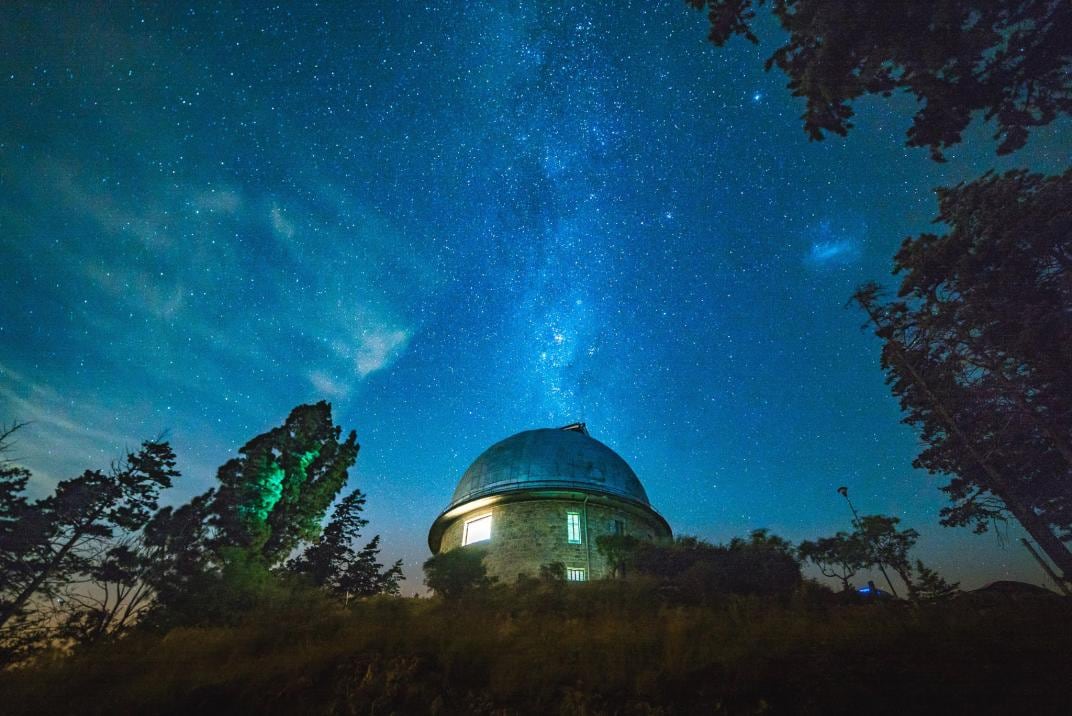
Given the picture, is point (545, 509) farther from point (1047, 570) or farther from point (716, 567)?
point (1047, 570)

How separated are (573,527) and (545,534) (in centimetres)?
161

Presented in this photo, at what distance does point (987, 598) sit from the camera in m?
12.2

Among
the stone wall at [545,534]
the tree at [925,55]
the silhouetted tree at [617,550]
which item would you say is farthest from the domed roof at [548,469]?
the tree at [925,55]

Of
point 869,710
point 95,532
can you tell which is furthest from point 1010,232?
point 95,532

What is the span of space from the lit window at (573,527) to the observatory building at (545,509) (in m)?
0.05

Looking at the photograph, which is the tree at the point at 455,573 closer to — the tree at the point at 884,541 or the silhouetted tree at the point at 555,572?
the silhouetted tree at the point at 555,572

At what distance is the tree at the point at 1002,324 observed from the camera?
48.6 feet

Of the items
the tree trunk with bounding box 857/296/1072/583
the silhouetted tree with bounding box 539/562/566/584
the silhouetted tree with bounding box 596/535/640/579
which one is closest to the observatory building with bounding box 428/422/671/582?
the silhouetted tree with bounding box 596/535/640/579

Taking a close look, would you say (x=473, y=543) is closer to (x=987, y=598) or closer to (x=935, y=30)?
(x=987, y=598)

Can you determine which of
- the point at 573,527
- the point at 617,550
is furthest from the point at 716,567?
the point at 573,527

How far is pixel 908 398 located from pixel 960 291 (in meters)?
8.06

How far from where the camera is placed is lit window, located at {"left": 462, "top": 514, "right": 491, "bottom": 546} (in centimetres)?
2475

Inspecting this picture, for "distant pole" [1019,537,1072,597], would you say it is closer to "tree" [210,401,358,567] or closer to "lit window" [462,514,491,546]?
"lit window" [462,514,491,546]

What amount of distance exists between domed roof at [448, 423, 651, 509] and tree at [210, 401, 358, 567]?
26.6 feet
